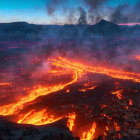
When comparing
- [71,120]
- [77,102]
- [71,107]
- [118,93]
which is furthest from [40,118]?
[118,93]

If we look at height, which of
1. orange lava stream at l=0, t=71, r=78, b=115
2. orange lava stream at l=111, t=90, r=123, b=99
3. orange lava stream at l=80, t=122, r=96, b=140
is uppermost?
orange lava stream at l=111, t=90, r=123, b=99

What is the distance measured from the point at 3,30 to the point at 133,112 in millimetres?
96147

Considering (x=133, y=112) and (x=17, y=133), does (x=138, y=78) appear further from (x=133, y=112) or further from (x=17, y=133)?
(x=17, y=133)

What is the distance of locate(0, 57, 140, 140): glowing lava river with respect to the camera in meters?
7.17

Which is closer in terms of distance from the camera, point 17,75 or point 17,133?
point 17,133

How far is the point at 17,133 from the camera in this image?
19.0 ft

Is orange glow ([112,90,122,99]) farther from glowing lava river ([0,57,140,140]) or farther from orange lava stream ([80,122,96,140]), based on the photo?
orange lava stream ([80,122,96,140])

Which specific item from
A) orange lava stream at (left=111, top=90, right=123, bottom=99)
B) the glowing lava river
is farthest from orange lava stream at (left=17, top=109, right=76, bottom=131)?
orange lava stream at (left=111, top=90, right=123, bottom=99)

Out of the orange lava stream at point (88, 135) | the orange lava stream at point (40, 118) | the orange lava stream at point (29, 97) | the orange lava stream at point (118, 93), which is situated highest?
the orange lava stream at point (118, 93)

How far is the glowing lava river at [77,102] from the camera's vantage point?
23.5ft

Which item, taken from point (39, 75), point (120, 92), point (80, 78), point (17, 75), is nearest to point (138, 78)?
point (120, 92)

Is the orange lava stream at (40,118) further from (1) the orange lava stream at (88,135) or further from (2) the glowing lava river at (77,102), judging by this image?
(1) the orange lava stream at (88,135)

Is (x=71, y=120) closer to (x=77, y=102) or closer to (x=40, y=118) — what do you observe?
(x=40, y=118)

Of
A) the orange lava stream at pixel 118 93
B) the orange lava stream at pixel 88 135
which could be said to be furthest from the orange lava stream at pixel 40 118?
the orange lava stream at pixel 118 93
